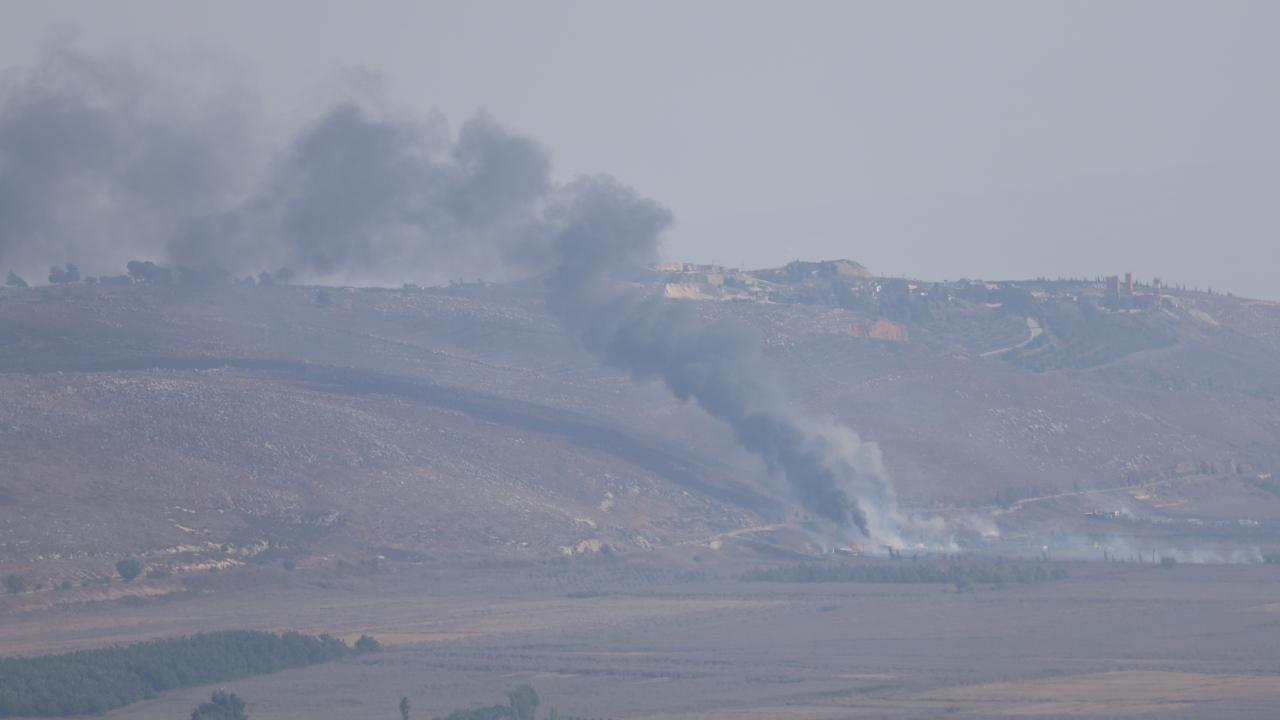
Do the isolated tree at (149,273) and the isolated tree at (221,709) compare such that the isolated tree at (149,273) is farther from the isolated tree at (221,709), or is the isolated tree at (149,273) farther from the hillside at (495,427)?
the isolated tree at (221,709)

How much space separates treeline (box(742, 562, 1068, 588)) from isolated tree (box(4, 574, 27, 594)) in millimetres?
35681

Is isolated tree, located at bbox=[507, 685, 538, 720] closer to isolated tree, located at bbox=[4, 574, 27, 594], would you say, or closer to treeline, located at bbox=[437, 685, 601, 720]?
treeline, located at bbox=[437, 685, 601, 720]

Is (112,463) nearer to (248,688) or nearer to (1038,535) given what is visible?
(248,688)

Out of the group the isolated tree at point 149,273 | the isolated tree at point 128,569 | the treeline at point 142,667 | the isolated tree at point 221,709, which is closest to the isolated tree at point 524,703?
the isolated tree at point 221,709

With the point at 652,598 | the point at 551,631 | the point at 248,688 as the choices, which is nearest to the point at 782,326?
the point at 652,598

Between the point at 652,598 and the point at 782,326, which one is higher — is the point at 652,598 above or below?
below

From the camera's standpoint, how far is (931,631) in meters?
75.0

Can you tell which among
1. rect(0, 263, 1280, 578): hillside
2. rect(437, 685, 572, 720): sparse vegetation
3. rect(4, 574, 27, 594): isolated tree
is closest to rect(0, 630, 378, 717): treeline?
rect(437, 685, 572, 720): sparse vegetation

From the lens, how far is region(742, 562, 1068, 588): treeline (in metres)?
89.2

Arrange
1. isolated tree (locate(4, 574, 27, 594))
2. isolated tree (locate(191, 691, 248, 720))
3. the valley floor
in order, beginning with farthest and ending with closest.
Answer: isolated tree (locate(4, 574, 27, 594)) → the valley floor → isolated tree (locate(191, 691, 248, 720))

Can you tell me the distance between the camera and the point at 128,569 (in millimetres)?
87625

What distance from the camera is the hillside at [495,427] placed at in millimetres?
100250

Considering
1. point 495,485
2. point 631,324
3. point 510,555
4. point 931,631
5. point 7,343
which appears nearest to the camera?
point 931,631

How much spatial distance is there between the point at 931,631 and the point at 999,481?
179ft
